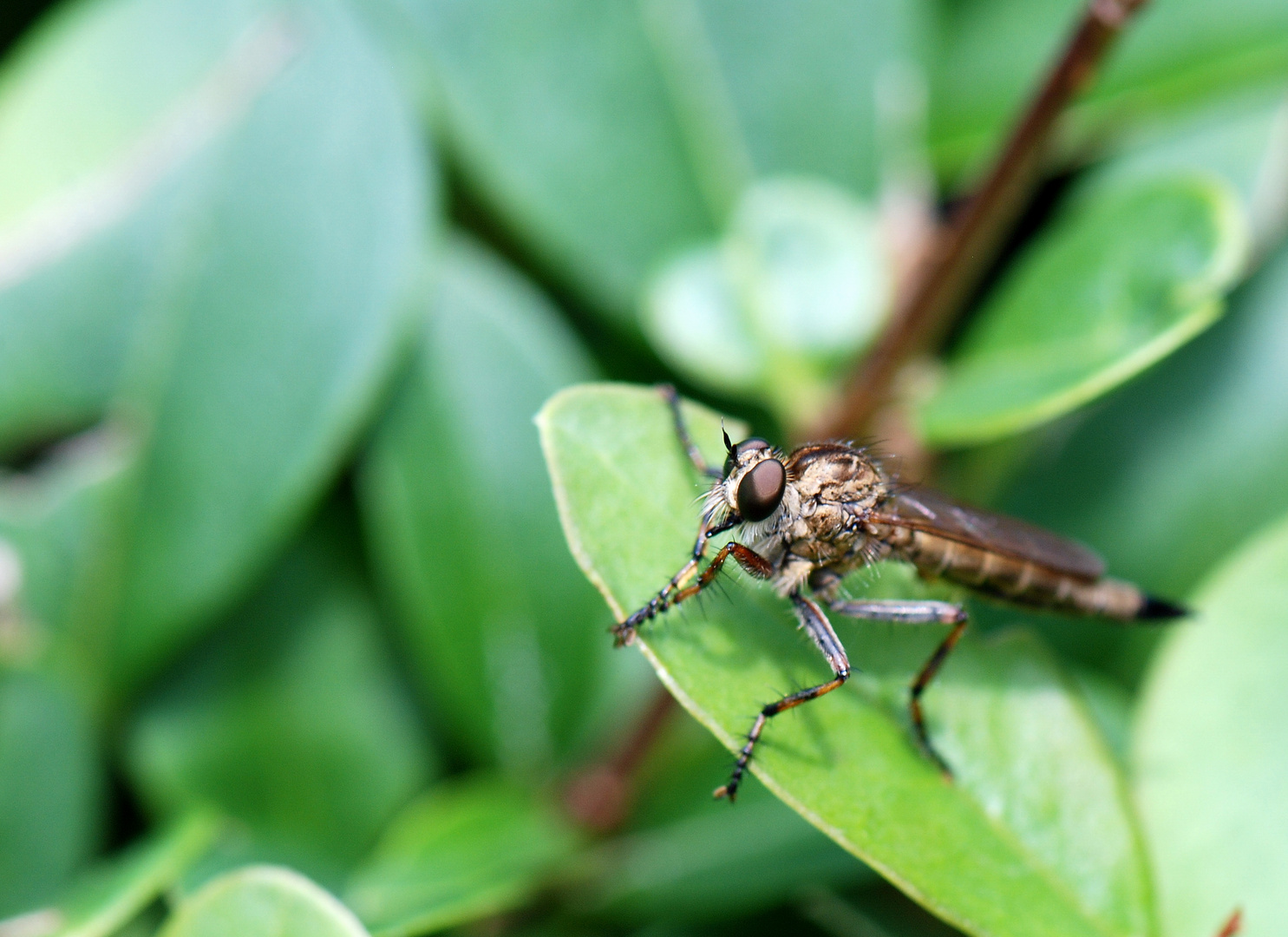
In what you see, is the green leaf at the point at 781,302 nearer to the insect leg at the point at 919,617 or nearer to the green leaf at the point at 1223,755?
the insect leg at the point at 919,617

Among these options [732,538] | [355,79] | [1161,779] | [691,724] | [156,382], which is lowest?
[1161,779]

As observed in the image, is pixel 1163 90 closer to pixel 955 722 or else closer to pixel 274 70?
pixel 955 722

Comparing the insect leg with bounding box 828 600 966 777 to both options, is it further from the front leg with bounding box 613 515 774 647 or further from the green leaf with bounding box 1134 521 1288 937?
the green leaf with bounding box 1134 521 1288 937

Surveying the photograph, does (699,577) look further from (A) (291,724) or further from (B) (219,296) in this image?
(B) (219,296)

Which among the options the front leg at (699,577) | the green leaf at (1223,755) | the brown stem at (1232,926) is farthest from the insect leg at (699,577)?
the brown stem at (1232,926)

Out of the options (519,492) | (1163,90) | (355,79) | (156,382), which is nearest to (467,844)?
(519,492)

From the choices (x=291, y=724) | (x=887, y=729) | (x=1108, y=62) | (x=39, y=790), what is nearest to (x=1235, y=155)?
(x=1108, y=62)
